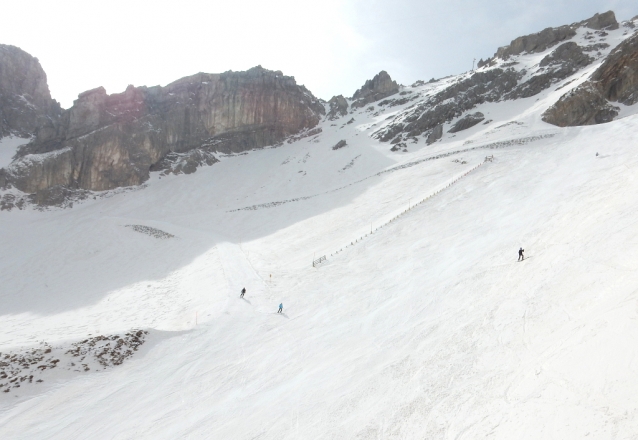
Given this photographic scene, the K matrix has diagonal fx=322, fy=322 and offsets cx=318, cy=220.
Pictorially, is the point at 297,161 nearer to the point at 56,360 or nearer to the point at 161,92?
the point at 161,92

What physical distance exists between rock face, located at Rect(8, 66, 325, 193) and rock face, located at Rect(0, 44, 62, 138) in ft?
18.4

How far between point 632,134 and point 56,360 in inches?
1954

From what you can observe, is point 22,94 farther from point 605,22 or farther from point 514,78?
point 605,22

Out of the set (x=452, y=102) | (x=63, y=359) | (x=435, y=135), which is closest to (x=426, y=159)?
(x=435, y=135)

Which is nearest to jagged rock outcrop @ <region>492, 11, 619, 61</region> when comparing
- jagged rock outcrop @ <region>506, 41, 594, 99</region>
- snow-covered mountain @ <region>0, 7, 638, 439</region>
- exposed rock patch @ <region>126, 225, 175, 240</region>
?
jagged rock outcrop @ <region>506, 41, 594, 99</region>

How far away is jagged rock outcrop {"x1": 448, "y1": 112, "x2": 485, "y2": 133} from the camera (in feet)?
206

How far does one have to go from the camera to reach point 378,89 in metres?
114

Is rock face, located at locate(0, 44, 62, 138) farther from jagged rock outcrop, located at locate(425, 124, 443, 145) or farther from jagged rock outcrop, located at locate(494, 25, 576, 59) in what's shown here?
jagged rock outcrop, located at locate(494, 25, 576, 59)

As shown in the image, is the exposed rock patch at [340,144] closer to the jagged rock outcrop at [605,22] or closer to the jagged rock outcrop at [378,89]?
the jagged rock outcrop at [378,89]

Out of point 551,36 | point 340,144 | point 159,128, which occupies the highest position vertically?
point 551,36

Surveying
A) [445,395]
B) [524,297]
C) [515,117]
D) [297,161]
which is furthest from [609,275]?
[297,161]

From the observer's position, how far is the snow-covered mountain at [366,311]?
9.80 m

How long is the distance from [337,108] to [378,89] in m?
18.4

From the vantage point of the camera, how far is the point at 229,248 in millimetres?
36969
